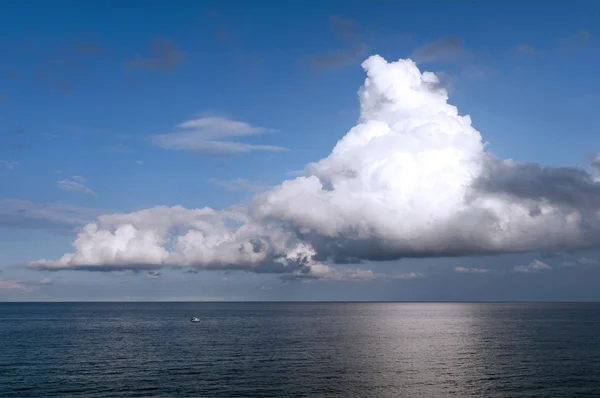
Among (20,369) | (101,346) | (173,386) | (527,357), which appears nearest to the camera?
(173,386)

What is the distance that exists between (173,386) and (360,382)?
32.7 m

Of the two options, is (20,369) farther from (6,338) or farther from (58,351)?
(6,338)

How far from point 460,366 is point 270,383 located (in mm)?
44731

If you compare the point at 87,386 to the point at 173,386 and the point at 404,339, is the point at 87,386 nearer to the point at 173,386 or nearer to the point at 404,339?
the point at 173,386

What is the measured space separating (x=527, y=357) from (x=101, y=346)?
369 feet

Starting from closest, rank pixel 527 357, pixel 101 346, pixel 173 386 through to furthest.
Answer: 1. pixel 173 386
2. pixel 527 357
3. pixel 101 346

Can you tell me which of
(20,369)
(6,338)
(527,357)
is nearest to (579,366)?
(527,357)

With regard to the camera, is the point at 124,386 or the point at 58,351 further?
the point at 58,351

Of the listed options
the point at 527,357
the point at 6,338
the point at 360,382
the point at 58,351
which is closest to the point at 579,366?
the point at 527,357

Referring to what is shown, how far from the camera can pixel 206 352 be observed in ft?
440

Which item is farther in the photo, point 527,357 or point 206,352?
point 206,352

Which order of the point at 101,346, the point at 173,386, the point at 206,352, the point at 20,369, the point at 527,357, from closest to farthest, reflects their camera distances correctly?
the point at 173,386
the point at 20,369
the point at 527,357
the point at 206,352
the point at 101,346

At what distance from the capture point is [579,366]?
360ft

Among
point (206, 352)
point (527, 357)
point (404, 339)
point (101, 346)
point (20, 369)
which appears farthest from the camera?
point (404, 339)
